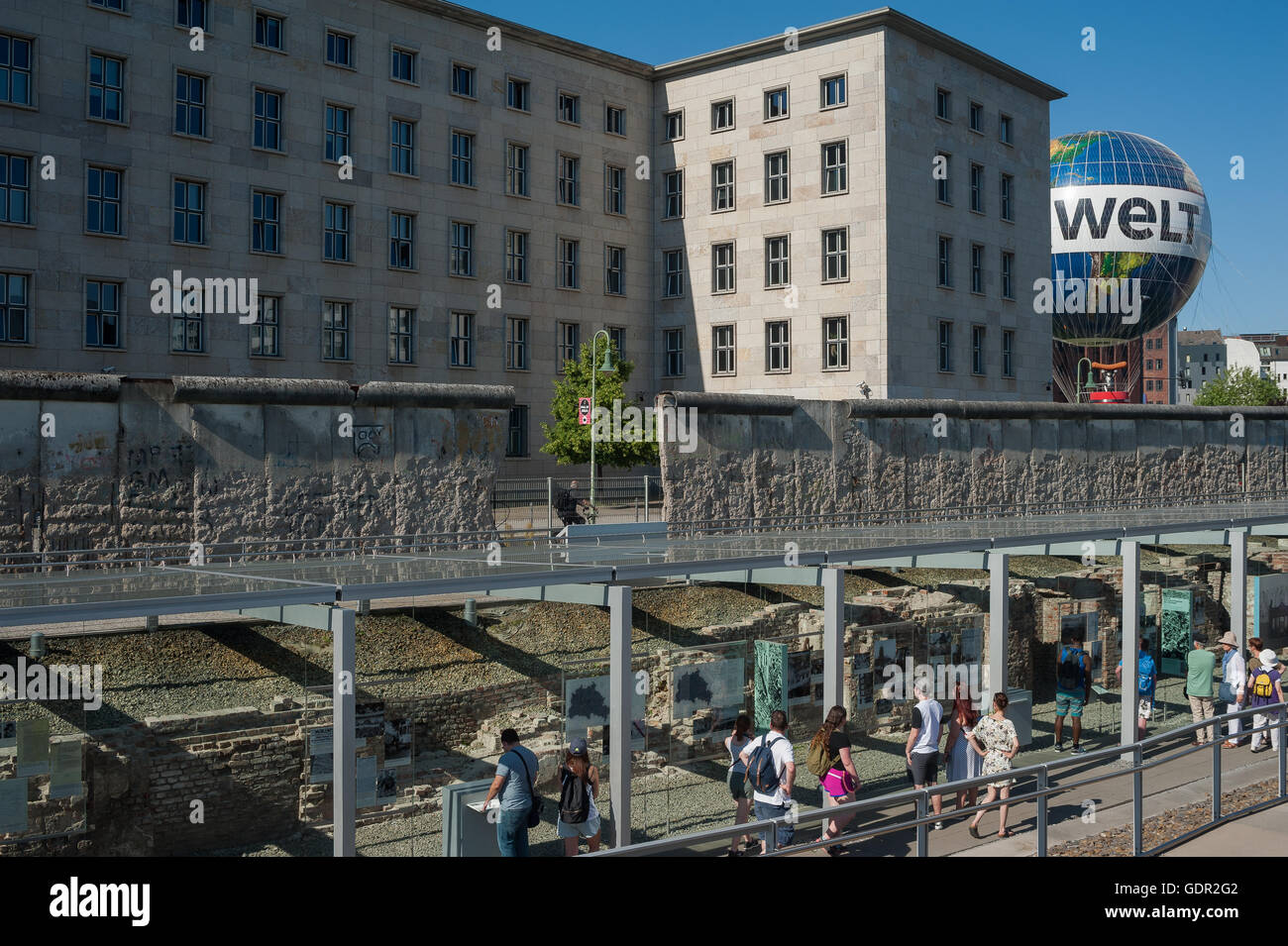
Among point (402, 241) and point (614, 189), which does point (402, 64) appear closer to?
point (402, 241)

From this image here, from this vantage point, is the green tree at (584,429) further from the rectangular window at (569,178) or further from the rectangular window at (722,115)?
the rectangular window at (722,115)

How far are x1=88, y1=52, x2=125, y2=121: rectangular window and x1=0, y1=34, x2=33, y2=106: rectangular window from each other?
65.3 inches

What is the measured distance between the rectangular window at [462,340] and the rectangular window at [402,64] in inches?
315

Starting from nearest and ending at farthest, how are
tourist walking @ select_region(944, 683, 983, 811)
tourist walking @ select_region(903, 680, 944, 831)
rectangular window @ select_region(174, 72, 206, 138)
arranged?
tourist walking @ select_region(903, 680, 944, 831) < tourist walking @ select_region(944, 683, 983, 811) < rectangular window @ select_region(174, 72, 206, 138)

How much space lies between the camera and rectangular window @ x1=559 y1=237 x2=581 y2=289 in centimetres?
4847

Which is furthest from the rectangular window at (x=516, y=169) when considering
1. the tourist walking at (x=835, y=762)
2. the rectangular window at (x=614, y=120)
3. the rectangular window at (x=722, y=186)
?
the tourist walking at (x=835, y=762)

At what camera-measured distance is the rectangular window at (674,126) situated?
5138 centimetres

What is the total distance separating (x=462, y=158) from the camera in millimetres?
45094

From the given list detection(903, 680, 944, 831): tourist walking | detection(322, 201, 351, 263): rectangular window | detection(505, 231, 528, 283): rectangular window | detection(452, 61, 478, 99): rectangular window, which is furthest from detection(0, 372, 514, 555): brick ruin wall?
detection(452, 61, 478, 99): rectangular window

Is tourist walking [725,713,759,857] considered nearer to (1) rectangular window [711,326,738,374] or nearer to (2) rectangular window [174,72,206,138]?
(2) rectangular window [174,72,206,138]

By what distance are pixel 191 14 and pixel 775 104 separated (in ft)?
69.5
